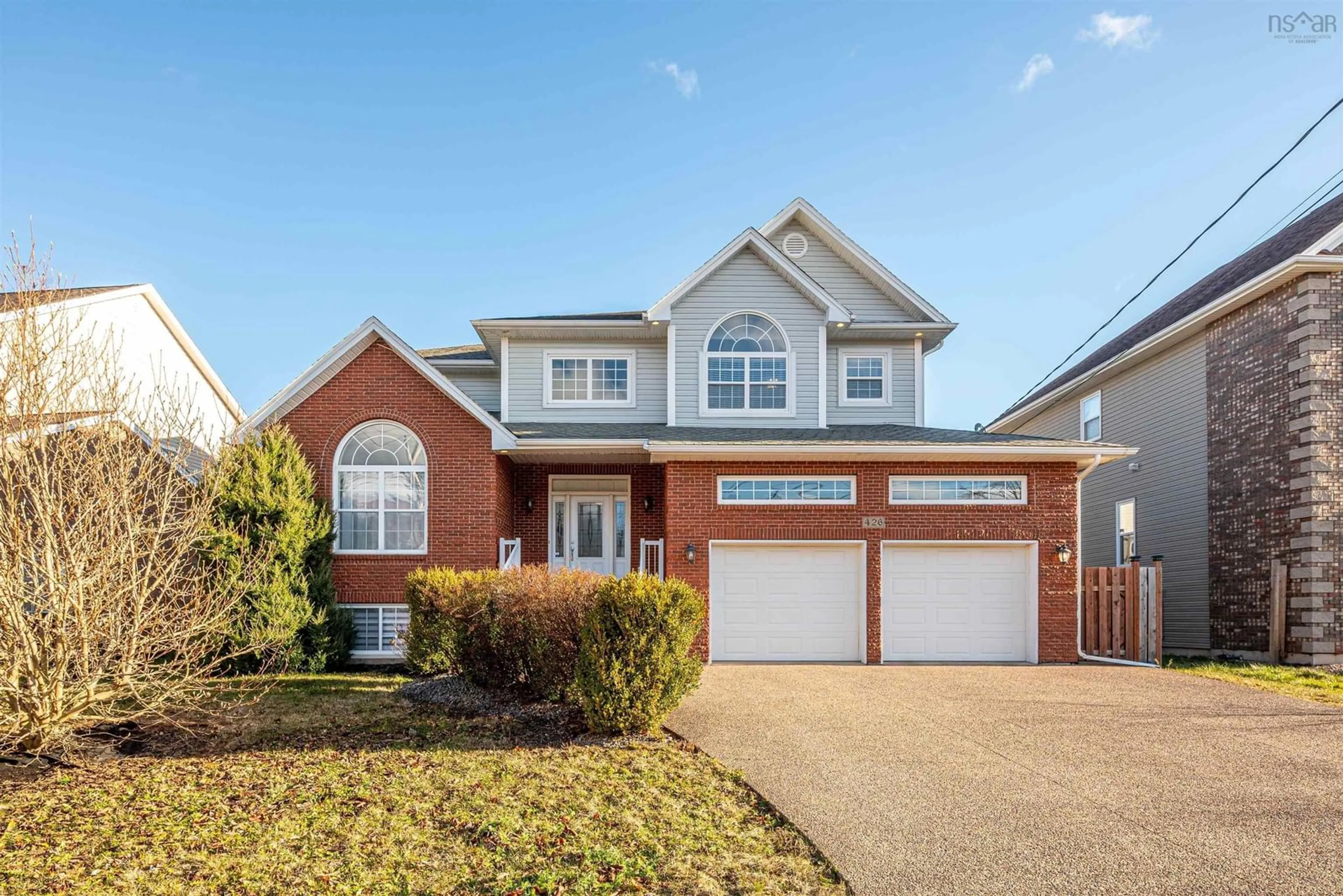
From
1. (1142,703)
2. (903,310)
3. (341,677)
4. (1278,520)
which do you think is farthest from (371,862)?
→ (1278,520)

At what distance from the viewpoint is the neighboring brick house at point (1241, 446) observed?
13.2 meters

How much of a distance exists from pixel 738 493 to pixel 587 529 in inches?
148

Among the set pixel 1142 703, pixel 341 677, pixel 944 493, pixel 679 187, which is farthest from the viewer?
pixel 679 187

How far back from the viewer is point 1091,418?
20.6 m

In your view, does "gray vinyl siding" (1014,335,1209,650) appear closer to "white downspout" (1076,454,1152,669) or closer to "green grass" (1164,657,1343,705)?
"green grass" (1164,657,1343,705)

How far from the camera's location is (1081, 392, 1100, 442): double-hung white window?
66.5 ft

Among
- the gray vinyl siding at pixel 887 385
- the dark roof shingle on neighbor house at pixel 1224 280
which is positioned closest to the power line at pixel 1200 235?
the dark roof shingle on neighbor house at pixel 1224 280

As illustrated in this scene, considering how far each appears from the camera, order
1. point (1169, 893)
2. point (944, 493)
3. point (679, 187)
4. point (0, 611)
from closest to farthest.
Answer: point (1169, 893)
point (0, 611)
point (944, 493)
point (679, 187)

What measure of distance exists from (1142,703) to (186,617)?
10717 mm

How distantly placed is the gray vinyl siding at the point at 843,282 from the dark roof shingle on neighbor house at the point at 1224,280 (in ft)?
20.2

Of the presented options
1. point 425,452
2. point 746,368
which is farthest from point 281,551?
point 746,368

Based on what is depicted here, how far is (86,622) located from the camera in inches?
254

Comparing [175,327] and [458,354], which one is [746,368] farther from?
[175,327]

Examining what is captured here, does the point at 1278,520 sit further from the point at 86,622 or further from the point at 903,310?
the point at 86,622
